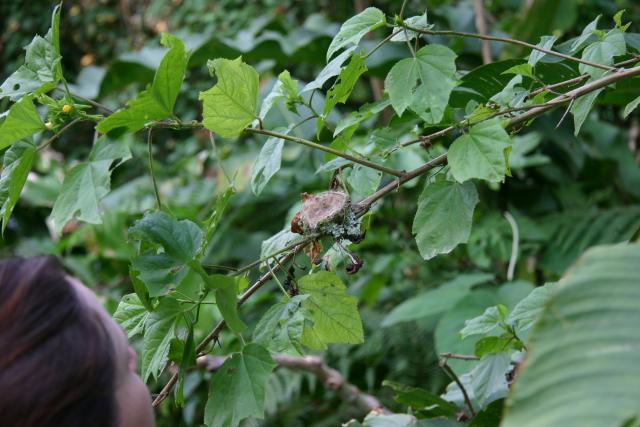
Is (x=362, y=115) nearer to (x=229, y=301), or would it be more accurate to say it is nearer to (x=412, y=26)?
(x=412, y=26)

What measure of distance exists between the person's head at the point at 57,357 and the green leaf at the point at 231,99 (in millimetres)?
243

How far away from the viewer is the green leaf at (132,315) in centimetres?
90

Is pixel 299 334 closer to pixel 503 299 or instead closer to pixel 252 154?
pixel 503 299

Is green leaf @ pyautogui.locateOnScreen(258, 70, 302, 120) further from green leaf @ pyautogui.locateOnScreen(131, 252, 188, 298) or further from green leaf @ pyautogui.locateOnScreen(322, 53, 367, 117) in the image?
green leaf @ pyautogui.locateOnScreen(131, 252, 188, 298)

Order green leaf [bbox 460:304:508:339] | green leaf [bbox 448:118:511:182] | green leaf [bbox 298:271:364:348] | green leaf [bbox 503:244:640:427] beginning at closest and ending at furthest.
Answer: green leaf [bbox 503:244:640:427], green leaf [bbox 448:118:511:182], green leaf [bbox 298:271:364:348], green leaf [bbox 460:304:508:339]

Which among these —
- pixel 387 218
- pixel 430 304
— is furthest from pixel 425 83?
pixel 387 218

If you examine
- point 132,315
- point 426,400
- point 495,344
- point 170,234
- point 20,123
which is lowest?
point 426,400

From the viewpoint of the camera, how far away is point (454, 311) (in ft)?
7.46

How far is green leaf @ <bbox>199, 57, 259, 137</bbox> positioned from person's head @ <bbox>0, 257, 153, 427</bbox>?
24 cm

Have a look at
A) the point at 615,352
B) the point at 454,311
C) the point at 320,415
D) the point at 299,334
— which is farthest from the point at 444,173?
the point at 320,415

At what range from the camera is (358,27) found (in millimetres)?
868

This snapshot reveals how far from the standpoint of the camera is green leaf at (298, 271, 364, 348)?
0.89 metres

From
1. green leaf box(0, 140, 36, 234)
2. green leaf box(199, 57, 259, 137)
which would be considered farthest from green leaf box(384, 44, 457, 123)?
green leaf box(0, 140, 36, 234)

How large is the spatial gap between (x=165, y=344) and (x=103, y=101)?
3990mm
